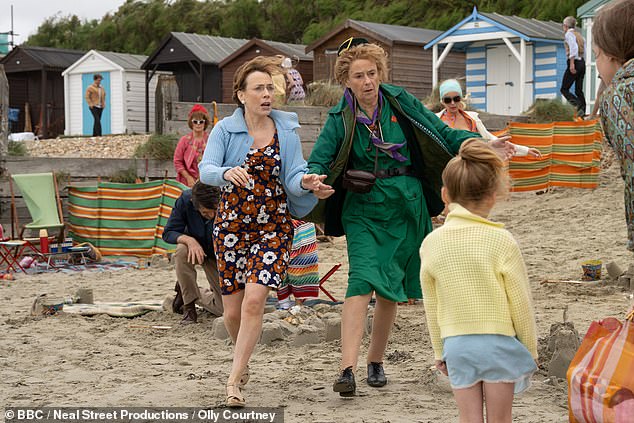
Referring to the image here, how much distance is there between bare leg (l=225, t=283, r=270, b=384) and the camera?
4.84 meters

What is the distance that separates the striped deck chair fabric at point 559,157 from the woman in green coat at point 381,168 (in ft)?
33.2

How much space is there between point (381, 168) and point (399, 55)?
2389 centimetres

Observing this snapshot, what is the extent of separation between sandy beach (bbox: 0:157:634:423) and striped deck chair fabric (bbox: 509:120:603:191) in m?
4.73

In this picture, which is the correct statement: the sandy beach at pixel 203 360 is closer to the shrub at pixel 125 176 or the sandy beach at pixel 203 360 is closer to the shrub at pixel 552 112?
the shrub at pixel 125 176

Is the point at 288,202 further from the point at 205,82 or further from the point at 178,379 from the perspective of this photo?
the point at 205,82

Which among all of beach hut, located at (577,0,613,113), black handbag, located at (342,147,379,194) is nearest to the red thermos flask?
black handbag, located at (342,147,379,194)

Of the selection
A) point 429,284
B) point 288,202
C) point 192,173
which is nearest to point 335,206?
point 288,202

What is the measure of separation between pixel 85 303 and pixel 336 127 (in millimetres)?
4137

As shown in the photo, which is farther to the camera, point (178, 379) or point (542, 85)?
point (542, 85)

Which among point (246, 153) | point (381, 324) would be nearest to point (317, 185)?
point (246, 153)

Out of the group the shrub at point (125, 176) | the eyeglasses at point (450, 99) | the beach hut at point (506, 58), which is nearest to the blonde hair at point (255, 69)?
the eyeglasses at point (450, 99)

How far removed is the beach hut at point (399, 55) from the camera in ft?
93.1

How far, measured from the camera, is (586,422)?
3104 millimetres

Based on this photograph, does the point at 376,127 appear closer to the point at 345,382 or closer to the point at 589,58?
the point at 345,382
